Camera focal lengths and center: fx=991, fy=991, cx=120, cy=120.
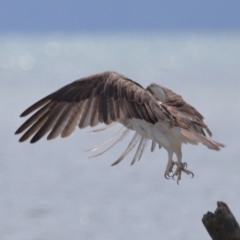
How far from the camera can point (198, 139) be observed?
857 cm

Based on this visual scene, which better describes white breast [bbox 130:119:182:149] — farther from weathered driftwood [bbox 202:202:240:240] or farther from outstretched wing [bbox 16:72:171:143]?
weathered driftwood [bbox 202:202:240:240]

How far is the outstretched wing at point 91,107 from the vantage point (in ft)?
28.6

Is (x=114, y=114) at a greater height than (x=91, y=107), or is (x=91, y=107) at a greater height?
(x=91, y=107)

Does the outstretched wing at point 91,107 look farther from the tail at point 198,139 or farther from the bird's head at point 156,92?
the bird's head at point 156,92

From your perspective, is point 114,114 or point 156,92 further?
point 156,92

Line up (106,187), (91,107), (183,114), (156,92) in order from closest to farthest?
1. (91,107)
2. (183,114)
3. (156,92)
4. (106,187)

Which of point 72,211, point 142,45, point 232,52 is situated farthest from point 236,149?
point 142,45

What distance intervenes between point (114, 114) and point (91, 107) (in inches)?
10.4

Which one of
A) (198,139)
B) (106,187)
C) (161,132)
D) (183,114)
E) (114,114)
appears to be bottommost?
(198,139)

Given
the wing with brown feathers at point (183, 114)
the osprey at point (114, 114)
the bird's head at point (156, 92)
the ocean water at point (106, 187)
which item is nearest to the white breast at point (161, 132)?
the osprey at point (114, 114)

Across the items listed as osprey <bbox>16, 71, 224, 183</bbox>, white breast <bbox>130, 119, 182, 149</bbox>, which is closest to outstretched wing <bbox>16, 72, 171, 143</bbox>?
osprey <bbox>16, 71, 224, 183</bbox>

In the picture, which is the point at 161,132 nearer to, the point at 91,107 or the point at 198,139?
the point at 198,139

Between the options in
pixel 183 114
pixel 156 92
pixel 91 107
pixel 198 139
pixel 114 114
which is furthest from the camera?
pixel 156 92

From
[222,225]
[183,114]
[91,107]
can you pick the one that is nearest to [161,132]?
[183,114]
